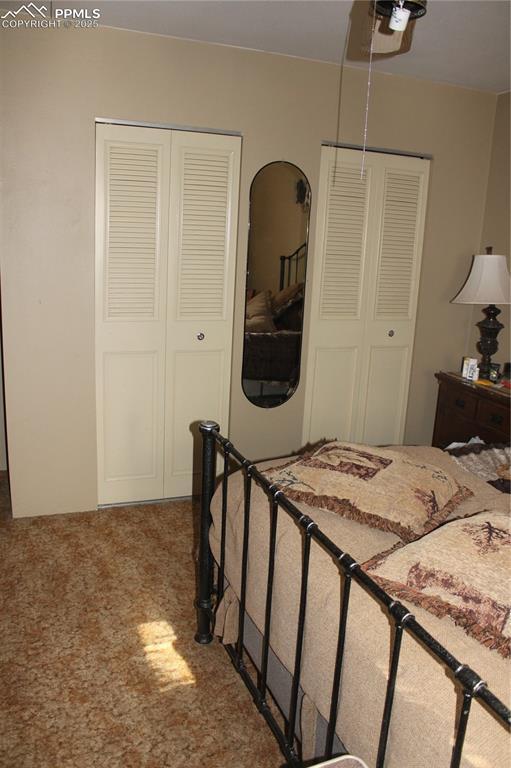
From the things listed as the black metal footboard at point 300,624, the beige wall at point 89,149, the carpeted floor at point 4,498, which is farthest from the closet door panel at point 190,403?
the black metal footboard at point 300,624

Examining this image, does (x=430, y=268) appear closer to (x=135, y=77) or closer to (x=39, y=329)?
(x=135, y=77)

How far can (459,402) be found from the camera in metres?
3.52

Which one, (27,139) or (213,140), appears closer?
(27,139)

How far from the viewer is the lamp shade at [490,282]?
11.0 feet

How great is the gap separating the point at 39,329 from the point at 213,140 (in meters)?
1.29

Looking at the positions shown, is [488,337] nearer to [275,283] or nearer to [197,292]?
[275,283]

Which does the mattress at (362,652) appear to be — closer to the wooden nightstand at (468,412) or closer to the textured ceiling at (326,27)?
the wooden nightstand at (468,412)

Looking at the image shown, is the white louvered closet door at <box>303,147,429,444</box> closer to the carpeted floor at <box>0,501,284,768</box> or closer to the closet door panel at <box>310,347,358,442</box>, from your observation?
the closet door panel at <box>310,347,358,442</box>

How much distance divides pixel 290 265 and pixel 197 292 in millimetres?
533

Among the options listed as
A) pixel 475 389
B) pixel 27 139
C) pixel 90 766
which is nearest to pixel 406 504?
pixel 90 766

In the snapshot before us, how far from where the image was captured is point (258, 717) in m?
1.93

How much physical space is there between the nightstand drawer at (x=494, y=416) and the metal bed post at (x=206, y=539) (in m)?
1.66

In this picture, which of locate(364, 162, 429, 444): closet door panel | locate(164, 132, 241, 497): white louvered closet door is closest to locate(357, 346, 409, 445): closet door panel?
locate(364, 162, 429, 444): closet door panel

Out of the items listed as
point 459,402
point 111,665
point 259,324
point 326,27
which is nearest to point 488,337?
point 459,402
